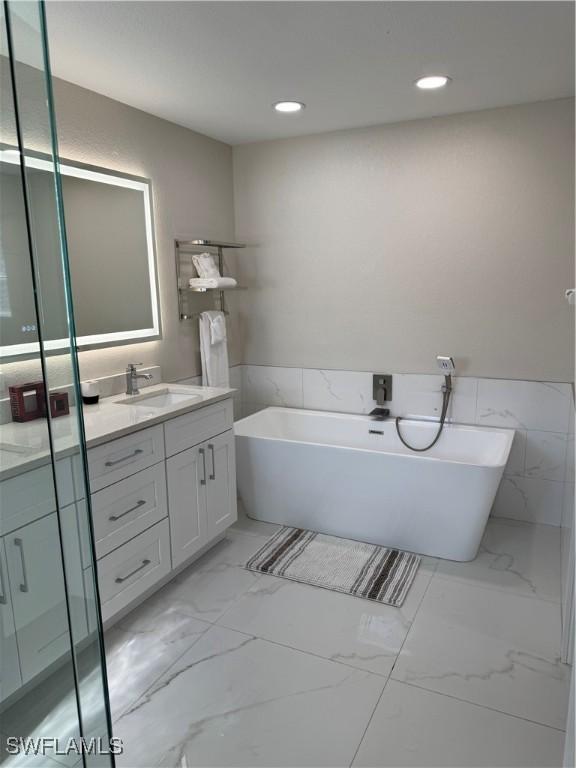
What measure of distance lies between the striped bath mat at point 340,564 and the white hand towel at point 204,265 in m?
1.68

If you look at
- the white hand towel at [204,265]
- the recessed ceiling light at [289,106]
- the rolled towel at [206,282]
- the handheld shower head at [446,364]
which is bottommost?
the handheld shower head at [446,364]

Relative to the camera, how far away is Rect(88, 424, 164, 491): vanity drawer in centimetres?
214

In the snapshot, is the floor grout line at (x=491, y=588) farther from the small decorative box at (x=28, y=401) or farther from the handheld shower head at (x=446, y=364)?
the small decorative box at (x=28, y=401)

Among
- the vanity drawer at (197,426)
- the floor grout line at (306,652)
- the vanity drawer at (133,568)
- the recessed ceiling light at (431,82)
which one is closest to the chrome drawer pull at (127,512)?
the vanity drawer at (133,568)

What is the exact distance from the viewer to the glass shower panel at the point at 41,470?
0.84 meters

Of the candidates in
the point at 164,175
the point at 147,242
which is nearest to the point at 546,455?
the point at 147,242

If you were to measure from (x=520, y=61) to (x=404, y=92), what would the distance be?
58 cm

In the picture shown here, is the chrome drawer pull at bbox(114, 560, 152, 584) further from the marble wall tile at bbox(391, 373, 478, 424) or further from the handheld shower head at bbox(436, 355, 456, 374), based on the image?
the handheld shower head at bbox(436, 355, 456, 374)

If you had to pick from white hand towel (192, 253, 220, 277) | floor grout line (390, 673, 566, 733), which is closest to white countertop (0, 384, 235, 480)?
→ white hand towel (192, 253, 220, 277)

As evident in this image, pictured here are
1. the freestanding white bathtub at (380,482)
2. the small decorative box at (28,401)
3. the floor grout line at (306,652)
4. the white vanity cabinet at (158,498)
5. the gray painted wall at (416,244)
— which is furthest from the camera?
the gray painted wall at (416,244)

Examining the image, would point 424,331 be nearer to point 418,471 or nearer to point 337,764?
point 418,471

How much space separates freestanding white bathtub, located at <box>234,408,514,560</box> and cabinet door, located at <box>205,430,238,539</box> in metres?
0.26

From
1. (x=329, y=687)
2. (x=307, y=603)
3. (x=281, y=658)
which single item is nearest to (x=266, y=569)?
(x=307, y=603)

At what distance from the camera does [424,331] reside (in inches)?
137
